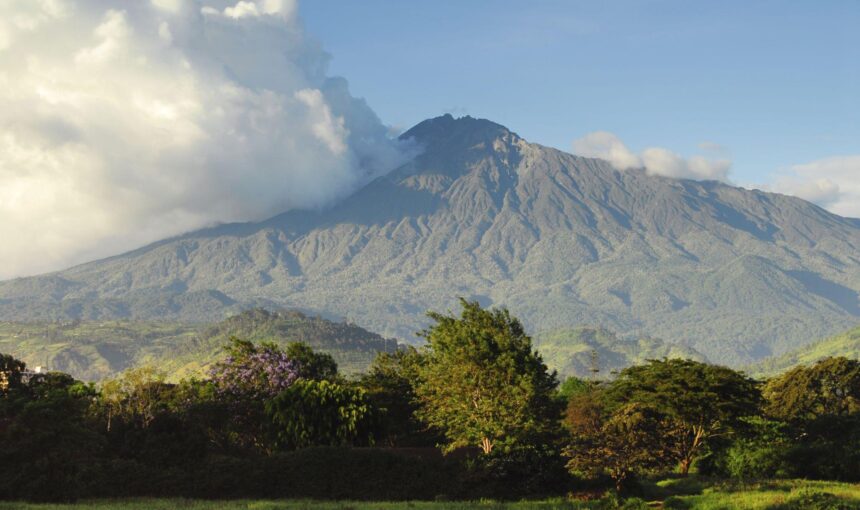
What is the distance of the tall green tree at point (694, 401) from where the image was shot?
1996 inches

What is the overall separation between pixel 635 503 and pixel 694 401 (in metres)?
20.6

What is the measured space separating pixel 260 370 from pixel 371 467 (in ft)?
108

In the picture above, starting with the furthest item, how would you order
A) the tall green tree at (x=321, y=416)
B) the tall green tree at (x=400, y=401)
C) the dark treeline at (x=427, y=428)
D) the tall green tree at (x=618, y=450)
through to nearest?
the tall green tree at (x=400, y=401)
the tall green tree at (x=321, y=416)
the tall green tree at (x=618, y=450)
the dark treeline at (x=427, y=428)

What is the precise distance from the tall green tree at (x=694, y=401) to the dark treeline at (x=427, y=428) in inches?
5.2

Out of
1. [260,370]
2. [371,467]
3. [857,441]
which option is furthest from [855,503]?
[260,370]

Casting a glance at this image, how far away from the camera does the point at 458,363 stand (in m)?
52.6

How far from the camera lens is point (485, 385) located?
51656 millimetres

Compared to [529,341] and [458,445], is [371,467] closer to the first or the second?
[458,445]

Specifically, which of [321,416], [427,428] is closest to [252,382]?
[321,416]

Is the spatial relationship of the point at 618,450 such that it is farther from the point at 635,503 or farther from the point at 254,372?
the point at 254,372

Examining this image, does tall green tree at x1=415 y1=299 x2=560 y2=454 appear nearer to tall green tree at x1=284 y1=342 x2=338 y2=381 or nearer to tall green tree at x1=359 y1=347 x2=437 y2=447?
tall green tree at x1=359 y1=347 x2=437 y2=447

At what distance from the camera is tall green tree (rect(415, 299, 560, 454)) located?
162 ft

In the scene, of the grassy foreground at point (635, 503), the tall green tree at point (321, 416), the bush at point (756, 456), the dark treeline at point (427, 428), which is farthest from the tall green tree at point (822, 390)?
the tall green tree at point (321, 416)

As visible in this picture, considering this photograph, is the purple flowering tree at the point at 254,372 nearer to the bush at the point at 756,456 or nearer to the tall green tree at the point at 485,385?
the tall green tree at the point at 485,385
